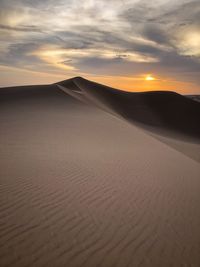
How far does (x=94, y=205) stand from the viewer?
5.41m

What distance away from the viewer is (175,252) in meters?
4.22

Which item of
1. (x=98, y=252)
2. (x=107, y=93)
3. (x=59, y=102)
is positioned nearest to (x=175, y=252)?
(x=98, y=252)

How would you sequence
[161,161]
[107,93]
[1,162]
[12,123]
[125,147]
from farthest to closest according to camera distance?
[107,93] < [12,123] < [125,147] < [161,161] < [1,162]

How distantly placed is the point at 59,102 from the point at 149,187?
16.6 meters

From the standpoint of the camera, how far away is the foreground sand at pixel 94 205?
12.8ft

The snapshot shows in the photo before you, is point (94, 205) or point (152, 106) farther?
point (152, 106)

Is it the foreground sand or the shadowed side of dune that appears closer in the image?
the foreground sand

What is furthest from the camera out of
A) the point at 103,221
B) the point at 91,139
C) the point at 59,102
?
the point at 59,102

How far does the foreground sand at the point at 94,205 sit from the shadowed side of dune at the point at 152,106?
78.0ft

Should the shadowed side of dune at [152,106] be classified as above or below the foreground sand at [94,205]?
above

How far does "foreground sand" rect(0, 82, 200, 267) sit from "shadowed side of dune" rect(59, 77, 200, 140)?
23788 mm

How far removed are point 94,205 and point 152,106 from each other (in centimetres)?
3816

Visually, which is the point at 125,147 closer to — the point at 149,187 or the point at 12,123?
the point at 149,187

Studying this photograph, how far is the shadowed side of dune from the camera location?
3474 centimetres
